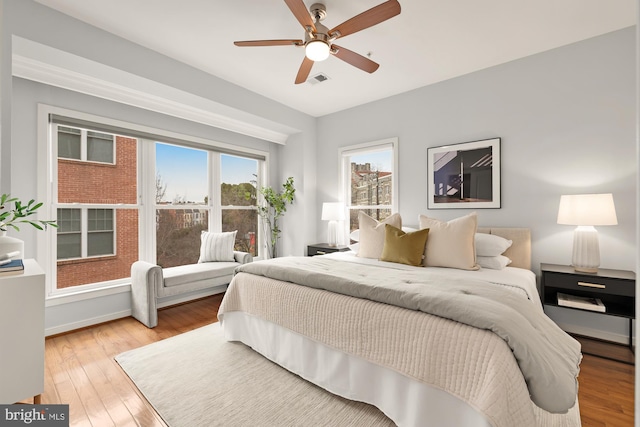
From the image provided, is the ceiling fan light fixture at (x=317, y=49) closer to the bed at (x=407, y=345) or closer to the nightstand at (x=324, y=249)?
the bed at (x=407, y=345)

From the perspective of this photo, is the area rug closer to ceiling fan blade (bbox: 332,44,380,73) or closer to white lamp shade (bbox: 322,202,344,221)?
white lamp shade (bbox: 322,202,344,221)

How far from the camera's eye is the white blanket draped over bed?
117cm

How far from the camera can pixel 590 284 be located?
7.67 ft

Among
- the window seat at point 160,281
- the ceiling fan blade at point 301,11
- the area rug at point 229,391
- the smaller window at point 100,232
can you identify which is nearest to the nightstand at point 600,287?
the area rug at point 229,391

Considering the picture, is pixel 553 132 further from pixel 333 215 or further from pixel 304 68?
pixel 333 215

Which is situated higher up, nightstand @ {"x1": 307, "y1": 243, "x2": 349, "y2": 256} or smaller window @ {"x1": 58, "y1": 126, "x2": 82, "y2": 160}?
smaller window @ {"x1": 58, "y1": 126, "x2": 82, "y2": 160}

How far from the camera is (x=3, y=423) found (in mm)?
1320

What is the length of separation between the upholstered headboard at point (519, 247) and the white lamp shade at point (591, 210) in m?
0.40

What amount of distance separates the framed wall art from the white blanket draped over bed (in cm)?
172

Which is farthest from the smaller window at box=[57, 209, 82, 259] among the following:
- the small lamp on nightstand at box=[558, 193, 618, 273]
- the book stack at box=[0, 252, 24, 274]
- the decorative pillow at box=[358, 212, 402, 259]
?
the small lamp on nightstand at box=[558, 193, 618, 273]

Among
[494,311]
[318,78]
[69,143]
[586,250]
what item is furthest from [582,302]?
[69,143]

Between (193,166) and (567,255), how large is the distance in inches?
173

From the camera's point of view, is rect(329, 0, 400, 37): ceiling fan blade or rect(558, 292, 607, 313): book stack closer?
rect(329, 0, 400, 37): ceiling fan blade

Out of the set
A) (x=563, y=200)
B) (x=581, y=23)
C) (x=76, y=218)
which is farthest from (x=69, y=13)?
(x=563, y=200)
